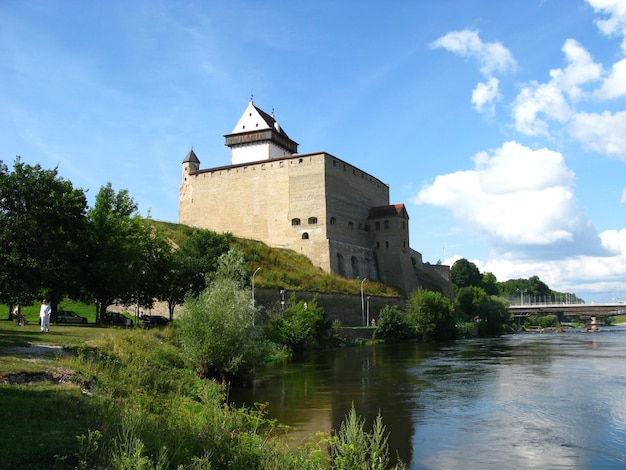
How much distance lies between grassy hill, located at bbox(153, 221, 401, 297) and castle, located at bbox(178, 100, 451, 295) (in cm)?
204

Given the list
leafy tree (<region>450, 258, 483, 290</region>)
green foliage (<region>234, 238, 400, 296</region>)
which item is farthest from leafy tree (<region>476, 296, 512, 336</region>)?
leafy tree (<region>450, 258, 483, 290</region>)

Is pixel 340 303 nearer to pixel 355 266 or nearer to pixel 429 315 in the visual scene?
pixel 429 315

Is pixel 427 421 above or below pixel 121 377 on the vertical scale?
below

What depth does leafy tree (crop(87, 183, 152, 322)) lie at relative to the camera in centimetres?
2717

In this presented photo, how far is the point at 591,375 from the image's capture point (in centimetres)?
2105

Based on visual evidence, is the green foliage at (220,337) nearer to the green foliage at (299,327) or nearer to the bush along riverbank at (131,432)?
the bush along riverbank at (131,432)

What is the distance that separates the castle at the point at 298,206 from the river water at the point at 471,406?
87.5ft

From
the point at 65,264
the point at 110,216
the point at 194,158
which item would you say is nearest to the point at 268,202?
the point at 194,158

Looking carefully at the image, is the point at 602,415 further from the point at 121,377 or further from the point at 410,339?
the point at 410,339

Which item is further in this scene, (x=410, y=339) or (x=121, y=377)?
(x=410, y=339)

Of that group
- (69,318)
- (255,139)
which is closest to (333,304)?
(69,318)

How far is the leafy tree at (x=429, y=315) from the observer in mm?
45875

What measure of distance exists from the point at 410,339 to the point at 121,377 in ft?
118

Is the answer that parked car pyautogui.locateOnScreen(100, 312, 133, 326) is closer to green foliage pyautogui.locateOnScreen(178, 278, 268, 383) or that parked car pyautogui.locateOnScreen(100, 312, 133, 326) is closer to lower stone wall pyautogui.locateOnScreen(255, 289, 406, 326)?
lower stone wall pyautogui.locateOnScreen(255, 289, 406, 326)
